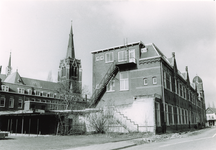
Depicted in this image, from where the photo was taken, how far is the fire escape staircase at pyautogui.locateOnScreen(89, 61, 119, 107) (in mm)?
32281

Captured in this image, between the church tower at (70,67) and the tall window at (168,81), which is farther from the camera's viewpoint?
the church tower at (70,67)

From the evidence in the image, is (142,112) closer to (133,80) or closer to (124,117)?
(124,117)

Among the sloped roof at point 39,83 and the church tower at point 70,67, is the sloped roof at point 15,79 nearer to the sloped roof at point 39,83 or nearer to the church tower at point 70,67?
the sloped roof at point 39,83

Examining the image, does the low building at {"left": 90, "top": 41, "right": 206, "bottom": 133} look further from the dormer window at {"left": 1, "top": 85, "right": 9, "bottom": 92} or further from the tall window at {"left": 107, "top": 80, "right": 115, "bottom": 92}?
the dormer window at {"left": 1, "top": 85, "right": 9, "bottom": 92}

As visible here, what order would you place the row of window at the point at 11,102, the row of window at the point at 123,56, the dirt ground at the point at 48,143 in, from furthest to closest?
the row of window at the point at 11,102 → the row of window at the point at 123,56 → the dirt ground at the point at 48,143

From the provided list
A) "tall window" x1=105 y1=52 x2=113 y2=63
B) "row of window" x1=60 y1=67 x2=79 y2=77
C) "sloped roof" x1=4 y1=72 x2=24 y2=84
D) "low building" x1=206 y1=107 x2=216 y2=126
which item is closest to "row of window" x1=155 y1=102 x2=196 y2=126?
"tall window" x1=105 y1=52 x2=113 y2=63

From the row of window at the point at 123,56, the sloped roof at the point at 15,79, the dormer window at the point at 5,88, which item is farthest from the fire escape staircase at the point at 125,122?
the sloped roof at the point at 15,79

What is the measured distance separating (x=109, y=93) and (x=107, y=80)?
2000 millimetres

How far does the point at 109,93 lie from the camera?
1276 inches

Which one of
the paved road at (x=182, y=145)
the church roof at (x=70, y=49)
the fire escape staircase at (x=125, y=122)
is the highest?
the church roof at (x=70, y=49)

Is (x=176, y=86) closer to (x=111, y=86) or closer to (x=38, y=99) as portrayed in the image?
(x=111, y=86)

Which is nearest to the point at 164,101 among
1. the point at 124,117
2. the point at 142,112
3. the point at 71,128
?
the point at 142,112

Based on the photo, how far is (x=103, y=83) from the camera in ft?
107

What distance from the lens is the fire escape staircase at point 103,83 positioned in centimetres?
3228
